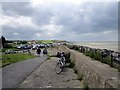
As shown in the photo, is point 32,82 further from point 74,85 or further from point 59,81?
point 74,85

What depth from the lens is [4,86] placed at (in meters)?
12.1

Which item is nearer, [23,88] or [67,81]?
[23,88]

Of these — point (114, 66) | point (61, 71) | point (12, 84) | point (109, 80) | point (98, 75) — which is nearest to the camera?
point (109, 80)

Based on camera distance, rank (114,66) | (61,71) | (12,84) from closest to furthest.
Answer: (114,66) < (12,84) < (61,71)

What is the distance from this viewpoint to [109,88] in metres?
6.57

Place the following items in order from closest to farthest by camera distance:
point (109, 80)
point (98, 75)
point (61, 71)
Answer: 1. point (109, 80)
2. point (98, 75)
3. point (61, 71)

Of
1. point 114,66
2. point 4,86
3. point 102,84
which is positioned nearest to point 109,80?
point 102,84

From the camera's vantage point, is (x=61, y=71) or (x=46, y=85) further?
(x=61, y=71)

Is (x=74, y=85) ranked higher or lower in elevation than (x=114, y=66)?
lower

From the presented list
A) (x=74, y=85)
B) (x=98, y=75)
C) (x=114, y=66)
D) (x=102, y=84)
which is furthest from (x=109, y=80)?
(x=74, y=85)

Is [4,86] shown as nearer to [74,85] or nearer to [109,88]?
[74,85]

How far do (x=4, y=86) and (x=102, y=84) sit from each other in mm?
6410

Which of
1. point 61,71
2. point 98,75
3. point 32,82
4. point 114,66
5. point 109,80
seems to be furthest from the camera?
point 61,71

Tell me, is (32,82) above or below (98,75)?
below
